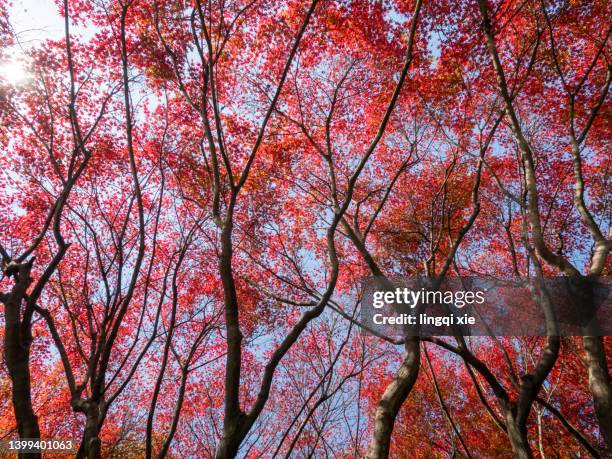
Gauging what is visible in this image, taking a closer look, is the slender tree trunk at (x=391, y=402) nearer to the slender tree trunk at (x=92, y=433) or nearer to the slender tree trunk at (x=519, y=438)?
the slender tree trunk at (x=519, y=438)

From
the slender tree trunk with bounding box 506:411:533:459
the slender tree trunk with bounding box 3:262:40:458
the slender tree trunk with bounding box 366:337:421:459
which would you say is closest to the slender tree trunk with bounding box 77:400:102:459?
the slender tree trunk with bounding box 3:262:40:458

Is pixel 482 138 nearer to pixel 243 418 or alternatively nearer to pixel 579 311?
pixel 579 311

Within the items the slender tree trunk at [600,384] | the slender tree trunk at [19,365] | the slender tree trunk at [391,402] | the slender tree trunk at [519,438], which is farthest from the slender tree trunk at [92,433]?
the slender tree trunk at [600,384]

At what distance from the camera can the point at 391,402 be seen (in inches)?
184

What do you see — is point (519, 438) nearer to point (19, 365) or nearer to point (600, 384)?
point (600, 384)

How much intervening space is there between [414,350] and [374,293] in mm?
2062

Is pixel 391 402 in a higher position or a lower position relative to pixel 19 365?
lower

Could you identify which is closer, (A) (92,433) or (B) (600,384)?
(B) (600,384)

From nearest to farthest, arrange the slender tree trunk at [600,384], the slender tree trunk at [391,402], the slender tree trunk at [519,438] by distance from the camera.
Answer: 1. the slender tree trunk at [391,402]
2. the slender tree trunk at [600,384]
3. the slender tree trunk at [519,438]

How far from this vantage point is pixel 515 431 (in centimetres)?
517

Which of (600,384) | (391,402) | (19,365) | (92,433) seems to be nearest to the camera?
(19,365)

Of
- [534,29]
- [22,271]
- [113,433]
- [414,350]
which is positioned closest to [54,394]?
[113,433]

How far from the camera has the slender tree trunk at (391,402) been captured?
4.25m

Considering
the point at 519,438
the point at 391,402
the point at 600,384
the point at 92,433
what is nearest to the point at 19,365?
the point at 92,433
